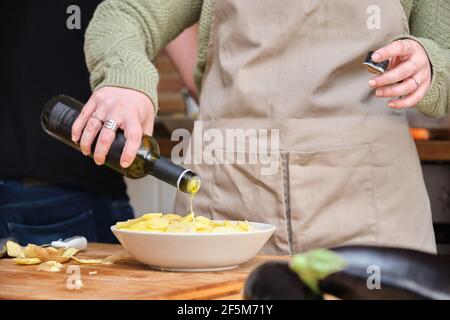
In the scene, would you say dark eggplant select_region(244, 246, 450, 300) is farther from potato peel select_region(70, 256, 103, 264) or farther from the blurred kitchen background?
the blurred kitchen background

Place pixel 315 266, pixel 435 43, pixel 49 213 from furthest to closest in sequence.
Answer: pixel 49 213, pixel 435 43, pixel 315 266

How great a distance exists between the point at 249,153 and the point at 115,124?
1.04 feet

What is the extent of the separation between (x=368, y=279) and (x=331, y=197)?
2.08 ft

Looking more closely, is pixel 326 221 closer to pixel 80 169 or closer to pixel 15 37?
pixel 80 169

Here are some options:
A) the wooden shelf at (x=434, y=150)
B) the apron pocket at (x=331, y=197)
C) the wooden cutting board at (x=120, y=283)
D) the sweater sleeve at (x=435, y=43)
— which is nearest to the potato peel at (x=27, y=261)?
the wooden cutting board at (x=120, y=283)

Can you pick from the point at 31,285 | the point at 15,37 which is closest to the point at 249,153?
the point at 31,285

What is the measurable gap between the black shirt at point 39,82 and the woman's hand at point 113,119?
0.68 m

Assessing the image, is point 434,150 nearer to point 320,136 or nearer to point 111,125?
point 320,136

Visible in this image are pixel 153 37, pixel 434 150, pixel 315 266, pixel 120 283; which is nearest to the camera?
pixel 315 266

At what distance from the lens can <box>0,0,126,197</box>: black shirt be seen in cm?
186

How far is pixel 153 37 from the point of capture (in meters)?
1.51

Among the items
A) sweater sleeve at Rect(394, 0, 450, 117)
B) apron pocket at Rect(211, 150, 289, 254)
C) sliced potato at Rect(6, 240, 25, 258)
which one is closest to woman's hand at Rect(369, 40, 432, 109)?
sweater sleeve at Rect(394, 0, 450, 117)

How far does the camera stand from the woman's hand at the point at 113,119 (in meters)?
1.13

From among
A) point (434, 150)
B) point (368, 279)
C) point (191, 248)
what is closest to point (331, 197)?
point (191, 248)
